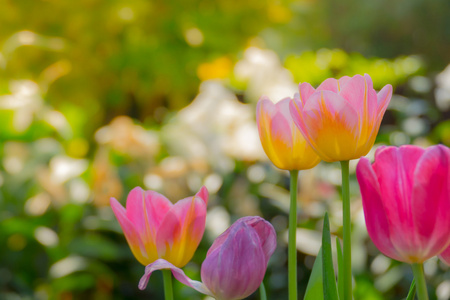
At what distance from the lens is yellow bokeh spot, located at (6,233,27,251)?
1.40 metres

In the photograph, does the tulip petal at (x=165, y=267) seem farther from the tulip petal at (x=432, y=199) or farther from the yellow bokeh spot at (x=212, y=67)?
the yellow bokeh spot at (x=212, y=67)

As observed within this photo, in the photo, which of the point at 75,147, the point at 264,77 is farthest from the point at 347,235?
the point at 75,147

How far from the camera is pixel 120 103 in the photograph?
4309mm

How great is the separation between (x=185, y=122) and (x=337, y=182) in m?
0.48

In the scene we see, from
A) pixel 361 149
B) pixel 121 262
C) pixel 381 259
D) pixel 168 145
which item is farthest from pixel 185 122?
pixel 361 149

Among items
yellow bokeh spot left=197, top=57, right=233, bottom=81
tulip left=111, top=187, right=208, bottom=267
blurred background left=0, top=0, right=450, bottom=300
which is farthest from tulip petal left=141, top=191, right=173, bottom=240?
yellow bokeh spot left=197, top=57, right=233, bottom=81

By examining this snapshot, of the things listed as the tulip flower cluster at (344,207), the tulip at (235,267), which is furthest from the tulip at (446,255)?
the tulip at (235,267)

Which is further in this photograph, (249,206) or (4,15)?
(4,15)

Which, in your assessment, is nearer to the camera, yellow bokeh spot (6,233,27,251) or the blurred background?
the blurred background

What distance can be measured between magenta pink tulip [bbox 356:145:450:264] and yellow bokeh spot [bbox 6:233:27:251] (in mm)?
1306

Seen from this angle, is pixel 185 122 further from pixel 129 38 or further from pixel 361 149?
pixel 129 38

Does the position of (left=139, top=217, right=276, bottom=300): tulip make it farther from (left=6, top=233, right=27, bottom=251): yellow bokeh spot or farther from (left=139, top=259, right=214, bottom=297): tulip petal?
(left=6, top=233, right=27, bottom=251): yellow bokeh spot

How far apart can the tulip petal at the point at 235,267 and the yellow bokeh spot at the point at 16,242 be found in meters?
1.25

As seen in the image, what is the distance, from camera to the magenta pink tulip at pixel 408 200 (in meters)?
0.27
